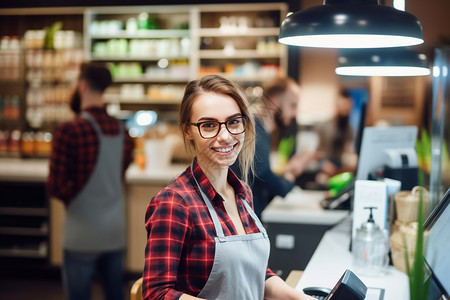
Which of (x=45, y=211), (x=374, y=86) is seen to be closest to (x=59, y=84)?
(x=45, y=211)

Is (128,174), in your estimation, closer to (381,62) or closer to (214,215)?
(381,62)

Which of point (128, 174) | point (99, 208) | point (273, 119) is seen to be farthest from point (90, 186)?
point (128, 174)

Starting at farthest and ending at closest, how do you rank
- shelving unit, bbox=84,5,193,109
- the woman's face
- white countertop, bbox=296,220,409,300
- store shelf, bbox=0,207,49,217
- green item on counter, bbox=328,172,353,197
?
shelving unit, bbox=84,5,193,109 → store shelf, bbox=0,207,49,217 → green item on counter, bbox=328,172,353,197 → white countertop, bbox=296,220,409,300 → the woman's face

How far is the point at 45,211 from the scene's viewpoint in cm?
507

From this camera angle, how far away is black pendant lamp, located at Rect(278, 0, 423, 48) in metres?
1.47

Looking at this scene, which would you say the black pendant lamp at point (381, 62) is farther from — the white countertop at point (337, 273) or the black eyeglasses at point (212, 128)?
the black eyeglasses at point (212, 128)

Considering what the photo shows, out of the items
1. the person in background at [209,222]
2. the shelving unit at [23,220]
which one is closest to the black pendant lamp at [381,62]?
the person in background at [209,222]

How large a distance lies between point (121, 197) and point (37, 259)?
7.16ft

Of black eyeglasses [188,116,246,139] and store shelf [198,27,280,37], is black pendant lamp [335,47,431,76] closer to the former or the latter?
black eyeglasses [188,116,246,139]

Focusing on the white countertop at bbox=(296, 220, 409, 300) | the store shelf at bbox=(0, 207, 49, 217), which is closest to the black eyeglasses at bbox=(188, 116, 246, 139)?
the white countertop at bbox=(296, 220, 409, 300)

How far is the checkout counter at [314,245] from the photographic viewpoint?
205cm

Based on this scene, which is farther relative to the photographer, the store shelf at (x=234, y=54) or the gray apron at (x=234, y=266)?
the store shelf at (x=234, y=54)

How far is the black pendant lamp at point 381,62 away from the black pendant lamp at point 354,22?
36.2 inches

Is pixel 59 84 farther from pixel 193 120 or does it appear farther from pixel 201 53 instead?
pixel 193 120
